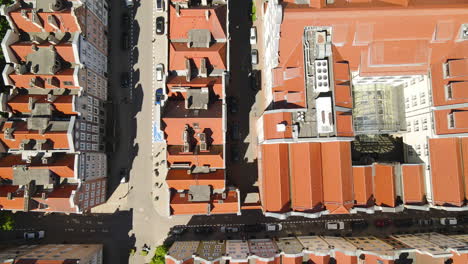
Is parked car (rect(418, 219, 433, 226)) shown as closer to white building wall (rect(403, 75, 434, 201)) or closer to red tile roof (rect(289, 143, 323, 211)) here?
white building wall (rect(403, 75, 434, 201))

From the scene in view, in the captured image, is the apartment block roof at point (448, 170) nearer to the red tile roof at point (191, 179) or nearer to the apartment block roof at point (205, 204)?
the apartment block roof at point (205, 204)

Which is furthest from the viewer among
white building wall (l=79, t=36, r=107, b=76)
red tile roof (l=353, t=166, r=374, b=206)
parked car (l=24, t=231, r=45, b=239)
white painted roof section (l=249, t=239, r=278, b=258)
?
parked car (l=24, t=231, r=45, b=239)

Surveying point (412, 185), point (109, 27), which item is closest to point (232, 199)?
point (412, 185)

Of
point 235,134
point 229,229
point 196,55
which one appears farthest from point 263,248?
point 196,55

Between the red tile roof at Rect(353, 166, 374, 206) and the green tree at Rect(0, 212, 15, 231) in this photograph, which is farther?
the green tree at Rect(0, 212, 15, 231)

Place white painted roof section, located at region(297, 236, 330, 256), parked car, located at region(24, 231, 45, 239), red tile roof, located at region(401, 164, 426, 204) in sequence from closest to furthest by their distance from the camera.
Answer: red tile roof, located at region(401, 164, 426, 204)
white painted roof section, located at region(297, 236, 330, 256)
parked car, located at region(24, 231, 45, 239)

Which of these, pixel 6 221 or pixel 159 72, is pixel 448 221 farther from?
pixel 6 221

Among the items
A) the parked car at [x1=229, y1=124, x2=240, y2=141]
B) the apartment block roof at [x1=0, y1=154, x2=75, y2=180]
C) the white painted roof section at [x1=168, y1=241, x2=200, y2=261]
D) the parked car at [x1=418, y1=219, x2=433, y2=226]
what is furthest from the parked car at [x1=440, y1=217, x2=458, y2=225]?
the apartment block roof at [x1=0, y1=154, x2=75, y2=180]
